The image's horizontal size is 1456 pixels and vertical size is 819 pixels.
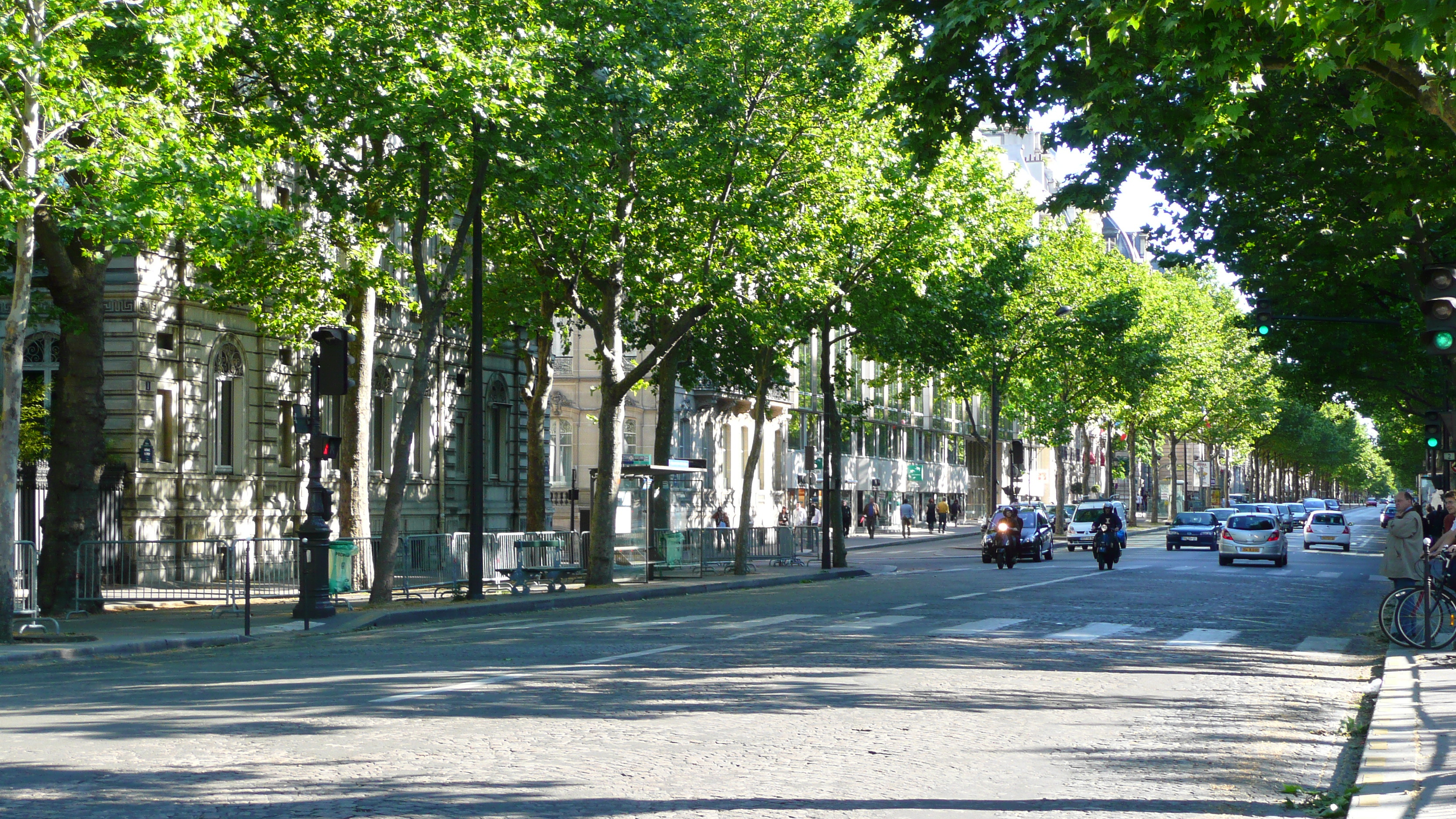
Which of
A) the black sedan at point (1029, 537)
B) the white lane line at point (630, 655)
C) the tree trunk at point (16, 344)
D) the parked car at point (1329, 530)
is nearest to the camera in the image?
the white lane line at point (630, 655)

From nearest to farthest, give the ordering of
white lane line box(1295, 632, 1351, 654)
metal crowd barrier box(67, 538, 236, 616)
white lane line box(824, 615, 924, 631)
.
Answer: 1. white lane line box(1295, 632, 1351, 654)
2. white lane line box(824, 615, 924, 631)
3. metal crowd barrier box(67, 538, 236, 616)

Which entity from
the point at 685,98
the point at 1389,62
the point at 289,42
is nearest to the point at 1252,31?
the point at 1389,62

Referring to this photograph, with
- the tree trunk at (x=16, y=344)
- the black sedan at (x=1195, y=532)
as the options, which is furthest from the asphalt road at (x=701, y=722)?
the black sedan at (x=1195, y=532)

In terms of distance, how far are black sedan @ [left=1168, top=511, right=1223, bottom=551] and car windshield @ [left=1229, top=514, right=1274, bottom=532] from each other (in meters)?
12.0

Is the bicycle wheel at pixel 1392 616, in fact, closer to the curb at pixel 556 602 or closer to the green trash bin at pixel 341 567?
the curb at pixel 556 602

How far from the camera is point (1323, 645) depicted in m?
18.8

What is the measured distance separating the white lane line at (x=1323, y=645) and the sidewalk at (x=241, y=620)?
1136 centimetres

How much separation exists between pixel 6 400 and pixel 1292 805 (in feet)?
48.0

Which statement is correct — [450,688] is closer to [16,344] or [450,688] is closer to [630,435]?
[16,344]

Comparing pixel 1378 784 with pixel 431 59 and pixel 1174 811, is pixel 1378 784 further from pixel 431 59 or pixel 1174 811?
pixel 431 59

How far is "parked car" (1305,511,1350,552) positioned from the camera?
200ft

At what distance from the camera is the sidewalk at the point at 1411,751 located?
25.3 ft

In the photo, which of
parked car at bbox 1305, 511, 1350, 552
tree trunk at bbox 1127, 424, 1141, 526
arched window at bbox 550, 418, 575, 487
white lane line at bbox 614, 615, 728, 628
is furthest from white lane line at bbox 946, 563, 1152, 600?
tree trunk at bbox 1127, 424, 1141, 526

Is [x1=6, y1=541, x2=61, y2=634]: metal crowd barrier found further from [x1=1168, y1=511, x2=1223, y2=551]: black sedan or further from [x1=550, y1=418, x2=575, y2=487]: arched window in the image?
[x1=1168, y1=511, x2=1223, y2=551]: black sedan
